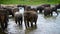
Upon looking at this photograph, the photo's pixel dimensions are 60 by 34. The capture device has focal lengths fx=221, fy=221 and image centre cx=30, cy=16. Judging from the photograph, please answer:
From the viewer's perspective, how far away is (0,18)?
37.5ft

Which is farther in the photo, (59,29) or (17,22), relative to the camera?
(17,22)

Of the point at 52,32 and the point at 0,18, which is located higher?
the point at 0,18

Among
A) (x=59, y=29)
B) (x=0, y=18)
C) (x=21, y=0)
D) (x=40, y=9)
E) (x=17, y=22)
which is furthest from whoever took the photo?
(x=21, y=0)

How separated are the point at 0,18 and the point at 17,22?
3.45 meters

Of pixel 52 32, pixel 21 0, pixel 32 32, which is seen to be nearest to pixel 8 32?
pixel 32 32

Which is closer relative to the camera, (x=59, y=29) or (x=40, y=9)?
(x=59, y=29)

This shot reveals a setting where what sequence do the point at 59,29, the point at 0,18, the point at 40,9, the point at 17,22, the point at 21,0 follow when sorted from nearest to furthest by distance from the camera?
the point at 0,18 < the point at 59,29 < the point at 17,22 < the point at 40,9 < the point at 21,0

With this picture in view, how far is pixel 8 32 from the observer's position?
38.5 feet

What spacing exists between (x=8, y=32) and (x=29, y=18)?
1.63m

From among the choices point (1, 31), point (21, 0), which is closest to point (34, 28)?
point (1, 31)

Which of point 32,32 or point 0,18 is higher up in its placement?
point 0,18

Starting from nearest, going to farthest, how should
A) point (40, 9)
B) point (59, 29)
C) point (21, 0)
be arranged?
1. point (59, 29)
2. point (40, 9)
3. point (21, 0)

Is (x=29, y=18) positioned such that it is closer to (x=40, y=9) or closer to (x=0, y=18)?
(x=0, y=18)

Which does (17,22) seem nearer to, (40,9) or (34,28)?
(34,28)
